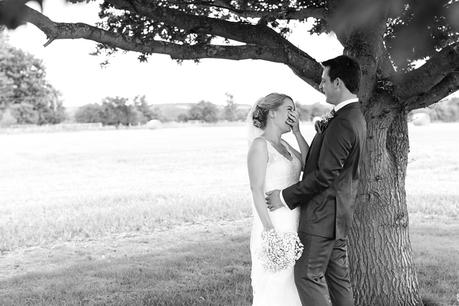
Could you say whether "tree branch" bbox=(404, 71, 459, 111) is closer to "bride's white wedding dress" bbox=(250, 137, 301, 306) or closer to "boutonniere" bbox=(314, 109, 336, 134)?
"boutonniere" bbox=(314, 109, 336, 134)

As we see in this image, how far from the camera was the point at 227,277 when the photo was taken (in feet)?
21.4

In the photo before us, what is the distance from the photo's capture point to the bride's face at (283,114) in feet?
12.3

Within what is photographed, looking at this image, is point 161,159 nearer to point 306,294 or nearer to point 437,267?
point 437,267

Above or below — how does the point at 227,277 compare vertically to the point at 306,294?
below

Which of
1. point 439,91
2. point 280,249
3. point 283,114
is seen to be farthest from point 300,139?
point 439,91

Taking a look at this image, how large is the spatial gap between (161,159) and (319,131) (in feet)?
79.7

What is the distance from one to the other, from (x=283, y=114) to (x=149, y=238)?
596cm

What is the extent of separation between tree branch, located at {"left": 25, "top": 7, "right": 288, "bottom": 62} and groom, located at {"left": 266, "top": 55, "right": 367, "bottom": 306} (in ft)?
4.34

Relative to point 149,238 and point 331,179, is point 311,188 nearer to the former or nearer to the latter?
point 331,179

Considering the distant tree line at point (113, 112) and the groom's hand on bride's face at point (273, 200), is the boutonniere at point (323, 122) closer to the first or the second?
the groom's hand on bride's face at point (273, 200)

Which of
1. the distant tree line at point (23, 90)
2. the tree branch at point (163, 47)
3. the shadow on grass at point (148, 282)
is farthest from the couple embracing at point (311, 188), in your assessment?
the distant tree line at point (23, 90)

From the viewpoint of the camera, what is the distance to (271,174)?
12.2ft

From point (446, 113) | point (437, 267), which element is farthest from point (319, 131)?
point (446, 113)

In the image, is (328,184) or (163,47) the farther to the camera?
(163,47)
